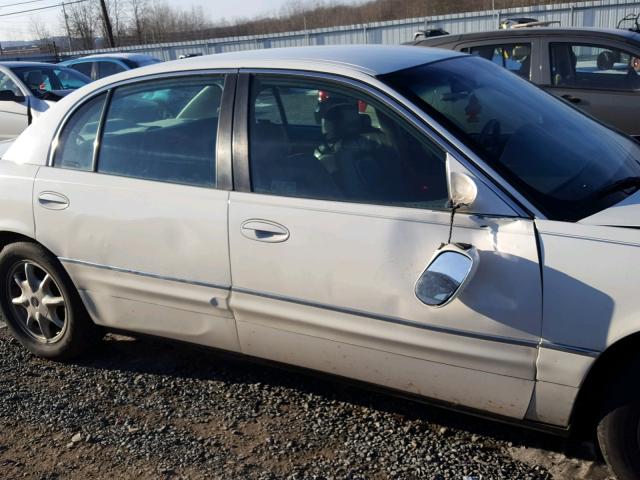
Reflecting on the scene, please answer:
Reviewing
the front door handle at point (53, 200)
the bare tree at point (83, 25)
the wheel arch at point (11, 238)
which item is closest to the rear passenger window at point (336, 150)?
the front door handle at point (53, 200)

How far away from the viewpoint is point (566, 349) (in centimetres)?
245

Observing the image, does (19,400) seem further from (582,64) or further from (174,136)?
(582,64)

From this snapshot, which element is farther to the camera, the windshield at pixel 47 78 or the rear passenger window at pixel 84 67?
the rear passenger window at pixel 84 67

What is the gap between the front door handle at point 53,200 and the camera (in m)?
3.55

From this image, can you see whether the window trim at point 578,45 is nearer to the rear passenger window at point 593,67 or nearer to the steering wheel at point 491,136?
the rear passenger window at point 593,67

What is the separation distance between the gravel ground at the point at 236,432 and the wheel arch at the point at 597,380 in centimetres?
25

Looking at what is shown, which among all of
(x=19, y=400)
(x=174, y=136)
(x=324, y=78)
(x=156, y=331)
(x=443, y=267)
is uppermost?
(x=324, y=78)

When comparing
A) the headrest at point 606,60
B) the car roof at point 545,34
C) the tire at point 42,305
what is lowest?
the tire at point 42,305

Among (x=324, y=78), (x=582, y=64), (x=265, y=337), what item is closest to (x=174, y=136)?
(x=324, y=78)

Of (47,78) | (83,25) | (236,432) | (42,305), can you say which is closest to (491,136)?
(236,432)

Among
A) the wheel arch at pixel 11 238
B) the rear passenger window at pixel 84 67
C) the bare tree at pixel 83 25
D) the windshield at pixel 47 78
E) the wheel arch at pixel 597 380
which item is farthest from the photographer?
the bare tree at pixel 83 25

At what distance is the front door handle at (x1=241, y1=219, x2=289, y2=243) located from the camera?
292 cm

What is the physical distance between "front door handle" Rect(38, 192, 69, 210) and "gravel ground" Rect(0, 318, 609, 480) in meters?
0.95

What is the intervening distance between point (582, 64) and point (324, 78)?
4736mm
